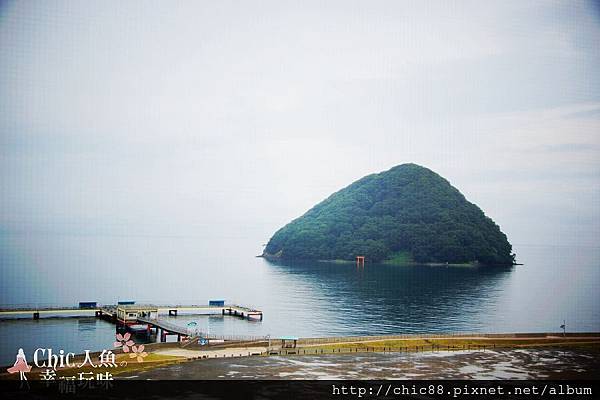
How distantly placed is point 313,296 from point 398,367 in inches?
2519

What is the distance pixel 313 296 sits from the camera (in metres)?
97.4

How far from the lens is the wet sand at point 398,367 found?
101ft

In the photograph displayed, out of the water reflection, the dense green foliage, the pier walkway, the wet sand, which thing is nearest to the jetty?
the pier walkway

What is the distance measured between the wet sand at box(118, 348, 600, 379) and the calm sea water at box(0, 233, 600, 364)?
22194 mm

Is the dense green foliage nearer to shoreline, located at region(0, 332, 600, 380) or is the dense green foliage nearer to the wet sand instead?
shoreline, located at region(0, 332, 600, 380)

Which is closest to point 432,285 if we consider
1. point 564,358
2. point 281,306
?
point 281,306

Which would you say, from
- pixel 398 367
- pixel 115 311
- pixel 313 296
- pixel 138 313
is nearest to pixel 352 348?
pixel 398 367

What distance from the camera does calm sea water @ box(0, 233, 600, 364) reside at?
65750 mm

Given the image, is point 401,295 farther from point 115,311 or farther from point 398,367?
point 398,367

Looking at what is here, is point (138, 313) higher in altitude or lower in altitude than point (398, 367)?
lower

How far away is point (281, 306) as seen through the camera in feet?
284

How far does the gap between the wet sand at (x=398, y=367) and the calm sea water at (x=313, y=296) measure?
72.8 feet

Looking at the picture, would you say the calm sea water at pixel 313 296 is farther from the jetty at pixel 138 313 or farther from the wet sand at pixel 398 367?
the wet sand at pixel 398 367

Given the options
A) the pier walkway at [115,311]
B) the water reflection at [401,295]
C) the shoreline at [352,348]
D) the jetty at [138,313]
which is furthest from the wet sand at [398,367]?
the pier walkway at [115,311]
